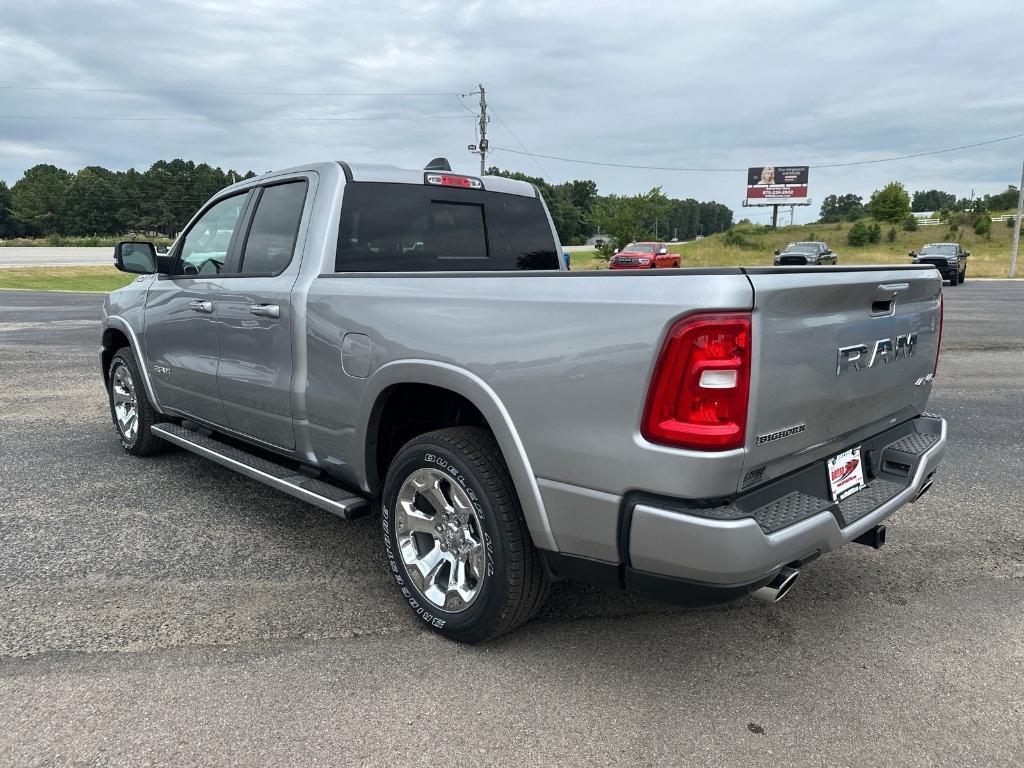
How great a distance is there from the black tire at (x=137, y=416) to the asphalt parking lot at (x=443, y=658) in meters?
0.84

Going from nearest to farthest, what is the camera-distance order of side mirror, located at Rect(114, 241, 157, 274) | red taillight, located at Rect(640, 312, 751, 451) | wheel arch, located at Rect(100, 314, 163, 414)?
red taillight, located at Rect(640, 312, 751, 451) < side mirror, located at Rect(114, 241, 157, 274) < wheel arch, located at Rect(100, 314, 163, 414)

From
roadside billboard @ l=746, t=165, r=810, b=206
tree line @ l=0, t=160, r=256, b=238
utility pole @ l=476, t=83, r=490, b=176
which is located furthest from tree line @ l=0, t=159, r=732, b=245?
utility pole @ l=476, t=83, r=490, b=176

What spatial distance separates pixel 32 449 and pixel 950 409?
776 centimetres

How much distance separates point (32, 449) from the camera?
225 inches

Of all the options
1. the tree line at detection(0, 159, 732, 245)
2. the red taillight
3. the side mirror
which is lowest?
the red taillight

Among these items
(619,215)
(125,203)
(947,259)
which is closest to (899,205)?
(619,215)

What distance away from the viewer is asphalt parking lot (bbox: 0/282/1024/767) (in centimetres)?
238

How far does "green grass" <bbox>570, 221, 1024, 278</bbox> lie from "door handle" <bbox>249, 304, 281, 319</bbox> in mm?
49223

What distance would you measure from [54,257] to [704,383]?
52.0 m

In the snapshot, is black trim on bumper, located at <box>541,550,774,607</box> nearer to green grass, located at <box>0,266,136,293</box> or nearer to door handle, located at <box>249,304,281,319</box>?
door handle, located at <box>249,304,281,319</box>

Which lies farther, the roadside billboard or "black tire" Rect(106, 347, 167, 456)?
the roadside billboard

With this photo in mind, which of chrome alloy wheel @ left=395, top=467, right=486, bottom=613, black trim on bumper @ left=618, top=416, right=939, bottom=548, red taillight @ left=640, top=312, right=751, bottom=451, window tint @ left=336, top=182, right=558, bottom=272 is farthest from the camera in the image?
window tint @ left=336, top=182, right=558, bottom=272

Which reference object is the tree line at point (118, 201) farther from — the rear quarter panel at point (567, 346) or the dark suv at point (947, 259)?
the rear quarter panel at point (567, 346)

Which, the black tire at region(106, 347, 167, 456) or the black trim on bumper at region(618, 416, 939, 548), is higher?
the black trim on bumper at region(618, 416, 939, 548)
